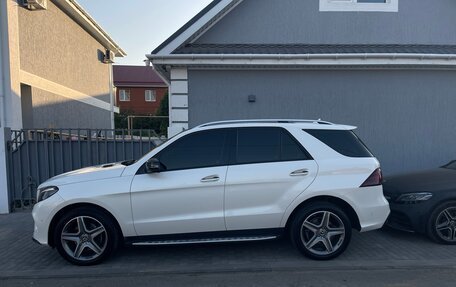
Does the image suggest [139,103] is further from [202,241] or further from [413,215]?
[413,215]

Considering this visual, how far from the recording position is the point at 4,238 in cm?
598

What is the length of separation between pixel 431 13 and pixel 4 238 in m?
9.93

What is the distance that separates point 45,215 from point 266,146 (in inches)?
114

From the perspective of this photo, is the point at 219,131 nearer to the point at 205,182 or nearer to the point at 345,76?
the point at 205,182

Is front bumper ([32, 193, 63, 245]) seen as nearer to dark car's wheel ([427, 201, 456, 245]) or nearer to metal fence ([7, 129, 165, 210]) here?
metal fence ([7, 129, 165, 210])

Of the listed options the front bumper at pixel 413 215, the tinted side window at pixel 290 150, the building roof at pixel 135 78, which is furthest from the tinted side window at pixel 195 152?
the building roof at pixel 135 78

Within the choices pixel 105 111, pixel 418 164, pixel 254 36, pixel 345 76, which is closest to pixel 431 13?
pixel 345 76

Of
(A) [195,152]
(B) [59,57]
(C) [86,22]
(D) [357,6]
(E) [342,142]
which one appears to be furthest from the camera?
(C) [86,22]

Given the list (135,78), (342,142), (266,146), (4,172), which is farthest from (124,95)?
(342,142)

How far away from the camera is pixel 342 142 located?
5.01m

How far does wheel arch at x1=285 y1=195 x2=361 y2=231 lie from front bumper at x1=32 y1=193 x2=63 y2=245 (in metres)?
2.88

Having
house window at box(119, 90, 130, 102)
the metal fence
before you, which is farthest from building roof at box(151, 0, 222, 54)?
house window at box(119, 90, 130, 102)

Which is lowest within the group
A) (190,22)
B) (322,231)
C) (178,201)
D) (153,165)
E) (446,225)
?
(446,225)

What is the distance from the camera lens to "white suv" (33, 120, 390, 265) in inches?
184
